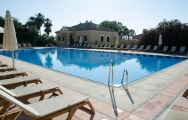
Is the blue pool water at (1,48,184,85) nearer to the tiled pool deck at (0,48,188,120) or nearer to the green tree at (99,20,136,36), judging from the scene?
the tiled pool deck at (0,48,188,120)

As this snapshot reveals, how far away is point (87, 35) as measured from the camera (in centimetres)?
3491

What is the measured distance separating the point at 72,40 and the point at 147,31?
56.5ft

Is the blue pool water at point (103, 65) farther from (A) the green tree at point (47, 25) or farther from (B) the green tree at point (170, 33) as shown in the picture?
(A) the green tree at point (47, 25)

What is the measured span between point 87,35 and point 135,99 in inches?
1200

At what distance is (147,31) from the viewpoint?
26375 millimetres

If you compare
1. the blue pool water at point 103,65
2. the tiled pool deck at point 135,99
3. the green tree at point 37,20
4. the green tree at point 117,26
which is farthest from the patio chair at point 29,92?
the green tree at point 117,26

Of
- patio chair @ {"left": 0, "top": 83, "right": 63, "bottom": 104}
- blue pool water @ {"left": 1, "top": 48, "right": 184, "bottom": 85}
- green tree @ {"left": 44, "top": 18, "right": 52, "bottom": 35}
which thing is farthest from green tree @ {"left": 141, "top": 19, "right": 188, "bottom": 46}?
green tree @ {"left": 44, "top": 18, "right": 52, "bottom": 35}

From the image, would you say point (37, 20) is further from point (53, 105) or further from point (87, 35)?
point (53, 105)

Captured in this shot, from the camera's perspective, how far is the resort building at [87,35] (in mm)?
34719

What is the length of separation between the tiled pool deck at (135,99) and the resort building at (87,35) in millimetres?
27213

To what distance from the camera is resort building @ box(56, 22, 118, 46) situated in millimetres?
34719

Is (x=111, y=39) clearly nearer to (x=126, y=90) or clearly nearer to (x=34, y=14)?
(x=34, y=14)

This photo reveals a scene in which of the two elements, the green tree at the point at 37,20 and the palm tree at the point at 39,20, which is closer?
the green tree at the point at 37,20

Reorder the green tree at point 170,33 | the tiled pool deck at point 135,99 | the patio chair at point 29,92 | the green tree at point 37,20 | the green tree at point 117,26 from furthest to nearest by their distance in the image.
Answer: the green tree at point 117,26 → the green tree at point 37,20 → the green tree at point 170,33 → the tiled pool deck at point 135,99 → the patio chair at point 29,92
